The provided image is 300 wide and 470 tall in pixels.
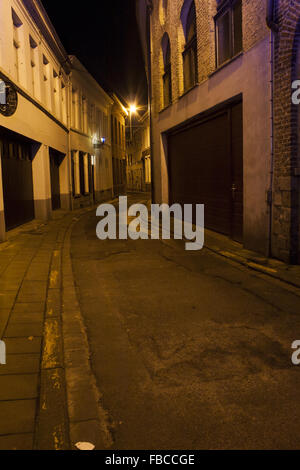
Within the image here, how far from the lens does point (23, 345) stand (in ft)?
15.1

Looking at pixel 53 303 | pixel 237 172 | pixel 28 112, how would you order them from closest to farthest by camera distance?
pixel 53 303
pixel 237 172
pixel 28 112

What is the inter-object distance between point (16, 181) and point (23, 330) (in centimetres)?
1055

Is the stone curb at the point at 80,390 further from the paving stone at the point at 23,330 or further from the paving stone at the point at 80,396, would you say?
the paving stone at the point at 23,330

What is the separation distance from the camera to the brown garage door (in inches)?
445

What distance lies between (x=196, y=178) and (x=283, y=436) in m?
12.0

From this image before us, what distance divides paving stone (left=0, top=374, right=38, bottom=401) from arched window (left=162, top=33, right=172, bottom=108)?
48.8 feet

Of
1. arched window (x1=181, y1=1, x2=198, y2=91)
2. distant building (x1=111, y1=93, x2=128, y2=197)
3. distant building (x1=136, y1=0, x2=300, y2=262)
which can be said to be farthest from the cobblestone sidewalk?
distant building (x1=111, y1=93, x2=128, y2=197)

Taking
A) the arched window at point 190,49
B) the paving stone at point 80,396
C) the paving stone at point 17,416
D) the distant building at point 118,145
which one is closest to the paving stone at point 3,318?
the paving stone at point 80,396

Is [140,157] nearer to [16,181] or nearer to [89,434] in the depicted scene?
[16,181]

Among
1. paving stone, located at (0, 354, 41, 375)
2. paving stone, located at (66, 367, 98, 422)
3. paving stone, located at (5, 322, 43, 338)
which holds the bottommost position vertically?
paving stone, located at (66, 367, 98, 422)

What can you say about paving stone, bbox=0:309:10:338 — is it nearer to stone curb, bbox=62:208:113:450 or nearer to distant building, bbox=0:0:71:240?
stone curb, bbox=62:208:113:450

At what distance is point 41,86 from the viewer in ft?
58.4

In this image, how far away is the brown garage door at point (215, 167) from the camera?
37.1ft

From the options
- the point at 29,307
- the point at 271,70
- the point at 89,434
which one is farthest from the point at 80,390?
the point at 271,70
